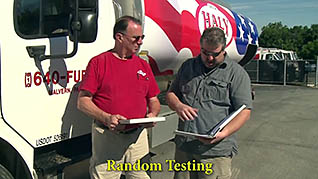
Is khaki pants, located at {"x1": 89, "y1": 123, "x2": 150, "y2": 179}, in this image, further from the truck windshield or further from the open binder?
the truck windshield

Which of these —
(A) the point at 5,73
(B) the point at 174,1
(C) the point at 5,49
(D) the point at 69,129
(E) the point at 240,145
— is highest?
(B) the point at 174,1

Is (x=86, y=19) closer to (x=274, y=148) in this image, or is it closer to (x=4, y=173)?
(x=4, y=173)

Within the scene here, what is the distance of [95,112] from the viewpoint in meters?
2.57

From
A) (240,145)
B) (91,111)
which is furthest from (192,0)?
(91,111)

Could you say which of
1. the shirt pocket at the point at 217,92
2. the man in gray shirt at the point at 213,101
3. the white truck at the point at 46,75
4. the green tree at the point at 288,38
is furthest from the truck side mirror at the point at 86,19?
the green tree at the point at 288,38

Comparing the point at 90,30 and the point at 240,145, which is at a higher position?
the point at 90,30

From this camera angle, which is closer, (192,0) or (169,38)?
(169,38)

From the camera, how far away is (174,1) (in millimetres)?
4746

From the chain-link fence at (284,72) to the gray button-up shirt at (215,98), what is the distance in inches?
623

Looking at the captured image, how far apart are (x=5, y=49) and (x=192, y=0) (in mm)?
3469

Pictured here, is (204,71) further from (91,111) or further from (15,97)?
(15,97)

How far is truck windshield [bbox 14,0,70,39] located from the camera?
278cm

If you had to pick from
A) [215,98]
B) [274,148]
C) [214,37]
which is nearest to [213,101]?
[215,98]

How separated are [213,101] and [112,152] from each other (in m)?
0.88
